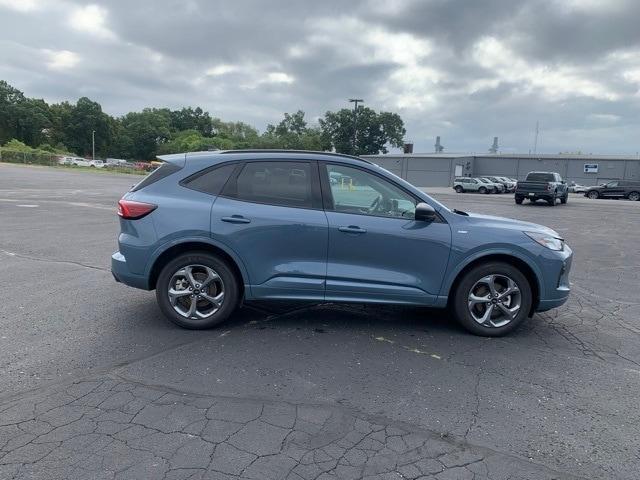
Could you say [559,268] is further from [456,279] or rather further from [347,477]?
[347,477]

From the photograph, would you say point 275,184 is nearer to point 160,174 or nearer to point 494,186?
point 160,174

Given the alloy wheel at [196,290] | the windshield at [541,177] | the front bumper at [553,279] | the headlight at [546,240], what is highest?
the windshield at [541,177]

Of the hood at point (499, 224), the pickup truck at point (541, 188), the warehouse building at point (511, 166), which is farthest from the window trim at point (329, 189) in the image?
the warehouse building at point (511, 166)

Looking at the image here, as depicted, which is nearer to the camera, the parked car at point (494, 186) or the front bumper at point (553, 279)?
the front bumper at point (553, 279)

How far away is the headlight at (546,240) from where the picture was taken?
479 centimetres

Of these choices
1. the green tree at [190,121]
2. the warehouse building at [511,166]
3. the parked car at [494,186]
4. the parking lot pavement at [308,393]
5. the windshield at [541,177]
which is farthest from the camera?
the green tree at [190,121]

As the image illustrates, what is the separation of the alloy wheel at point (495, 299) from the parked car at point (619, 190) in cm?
4183

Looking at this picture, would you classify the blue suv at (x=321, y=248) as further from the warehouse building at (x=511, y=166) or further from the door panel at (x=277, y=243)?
the warehouse building at (x=511, y=166)

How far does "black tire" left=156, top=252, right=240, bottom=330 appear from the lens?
15.6 ft

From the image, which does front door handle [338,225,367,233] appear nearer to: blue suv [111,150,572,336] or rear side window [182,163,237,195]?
blue suv [111,150,572,336]

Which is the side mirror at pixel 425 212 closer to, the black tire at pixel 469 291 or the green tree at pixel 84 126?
Result: the black tire at pixel 469 291

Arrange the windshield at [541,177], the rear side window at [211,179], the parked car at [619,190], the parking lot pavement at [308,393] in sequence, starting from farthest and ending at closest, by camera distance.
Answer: the parked car at [619,190], the windshield at [541,177], the rear side window at [211,179], the parking lot pavement at [308,393]

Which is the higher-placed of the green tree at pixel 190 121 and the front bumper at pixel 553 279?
the green tree at pixel 190 121

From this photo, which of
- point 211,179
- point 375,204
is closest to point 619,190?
point 375,204
